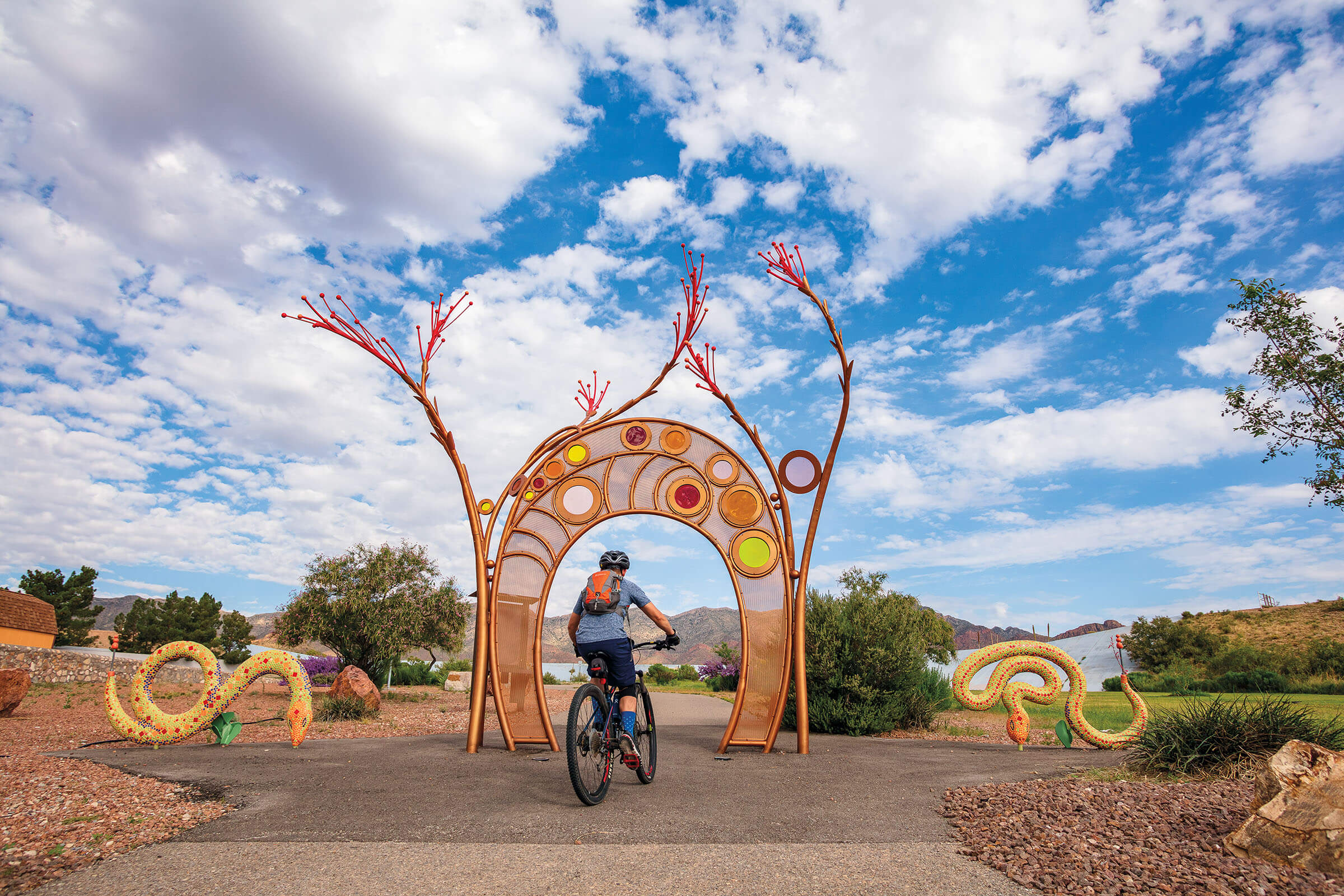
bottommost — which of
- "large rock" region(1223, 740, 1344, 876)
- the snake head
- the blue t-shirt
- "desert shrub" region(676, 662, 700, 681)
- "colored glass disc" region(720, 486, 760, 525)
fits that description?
"desert shrub" region(676, 662, 700, 681)

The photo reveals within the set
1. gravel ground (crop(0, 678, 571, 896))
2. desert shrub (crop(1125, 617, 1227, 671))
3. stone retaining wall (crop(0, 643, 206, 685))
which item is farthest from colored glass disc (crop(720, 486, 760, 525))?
desert shrub (crop(1125, 617, 1227, 671))

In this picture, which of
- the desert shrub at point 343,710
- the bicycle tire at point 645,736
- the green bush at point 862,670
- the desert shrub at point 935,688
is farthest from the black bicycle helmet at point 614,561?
the desert shrub at point 343,710

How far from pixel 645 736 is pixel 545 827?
1.82m

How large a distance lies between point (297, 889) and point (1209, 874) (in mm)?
4546

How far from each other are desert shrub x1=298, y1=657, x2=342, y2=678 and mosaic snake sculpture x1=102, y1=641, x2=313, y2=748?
12.4 metres

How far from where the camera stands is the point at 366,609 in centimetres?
1645

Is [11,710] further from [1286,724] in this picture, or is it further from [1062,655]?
[1286,724]

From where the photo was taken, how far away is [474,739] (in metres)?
7.64

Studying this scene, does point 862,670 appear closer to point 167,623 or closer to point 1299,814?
point 1299,814

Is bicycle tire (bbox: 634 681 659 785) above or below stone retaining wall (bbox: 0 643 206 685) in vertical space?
above

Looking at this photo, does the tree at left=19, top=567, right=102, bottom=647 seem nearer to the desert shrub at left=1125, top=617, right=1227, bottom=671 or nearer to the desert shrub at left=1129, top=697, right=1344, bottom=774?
the desert shrub at left=1129, top=697, right=1344, bottom=774

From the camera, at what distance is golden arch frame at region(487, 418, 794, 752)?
7902 mm

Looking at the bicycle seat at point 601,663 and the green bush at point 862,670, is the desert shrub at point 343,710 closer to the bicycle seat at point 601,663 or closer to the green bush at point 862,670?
the green bush at point 862,670

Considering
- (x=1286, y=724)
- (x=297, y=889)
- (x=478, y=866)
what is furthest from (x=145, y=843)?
(x=1286, y=724)
